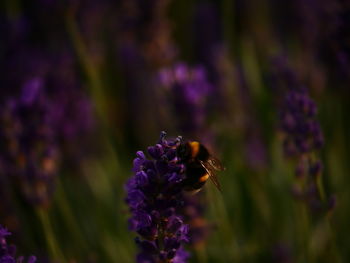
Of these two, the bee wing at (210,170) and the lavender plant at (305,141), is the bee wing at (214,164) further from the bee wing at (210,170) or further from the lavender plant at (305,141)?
the lavender plant at (305,141)

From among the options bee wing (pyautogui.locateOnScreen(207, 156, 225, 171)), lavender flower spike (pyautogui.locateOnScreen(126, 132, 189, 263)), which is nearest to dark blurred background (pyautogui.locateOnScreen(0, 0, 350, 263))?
bee wing (pyautogui.locateOnScreen(207, 156, 225, 171))

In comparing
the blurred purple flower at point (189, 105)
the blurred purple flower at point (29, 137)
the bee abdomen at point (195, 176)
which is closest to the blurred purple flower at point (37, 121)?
the blurred purple flower at point (29, 137)

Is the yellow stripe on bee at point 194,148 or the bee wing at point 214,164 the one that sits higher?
the yellow stripe on bee at point 194,148

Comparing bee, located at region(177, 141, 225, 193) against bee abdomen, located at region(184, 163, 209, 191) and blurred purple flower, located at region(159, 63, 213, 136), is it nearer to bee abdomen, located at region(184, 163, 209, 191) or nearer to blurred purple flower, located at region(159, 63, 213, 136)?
bee abdomen, located at region(184, 163, 209, 191)

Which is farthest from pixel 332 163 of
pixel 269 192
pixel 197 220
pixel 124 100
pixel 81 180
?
pixel 124 100

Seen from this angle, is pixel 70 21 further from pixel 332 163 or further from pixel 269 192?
pixel 332 163

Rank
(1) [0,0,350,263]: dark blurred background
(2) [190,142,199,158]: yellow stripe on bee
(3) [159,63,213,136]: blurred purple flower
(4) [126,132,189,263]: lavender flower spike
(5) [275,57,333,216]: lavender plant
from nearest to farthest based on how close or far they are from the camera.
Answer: (4) [126,132,189,263]: lavender flower spike, (2) [190,142,199,158]: yellow stripe on bee, (5) [275,57,333,216]: lavender plant, (1) [0,0,350,263]: dark blurred background, (3) [159,63,213,136]: blurred purple flower

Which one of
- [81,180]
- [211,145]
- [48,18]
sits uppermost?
[48,18]
